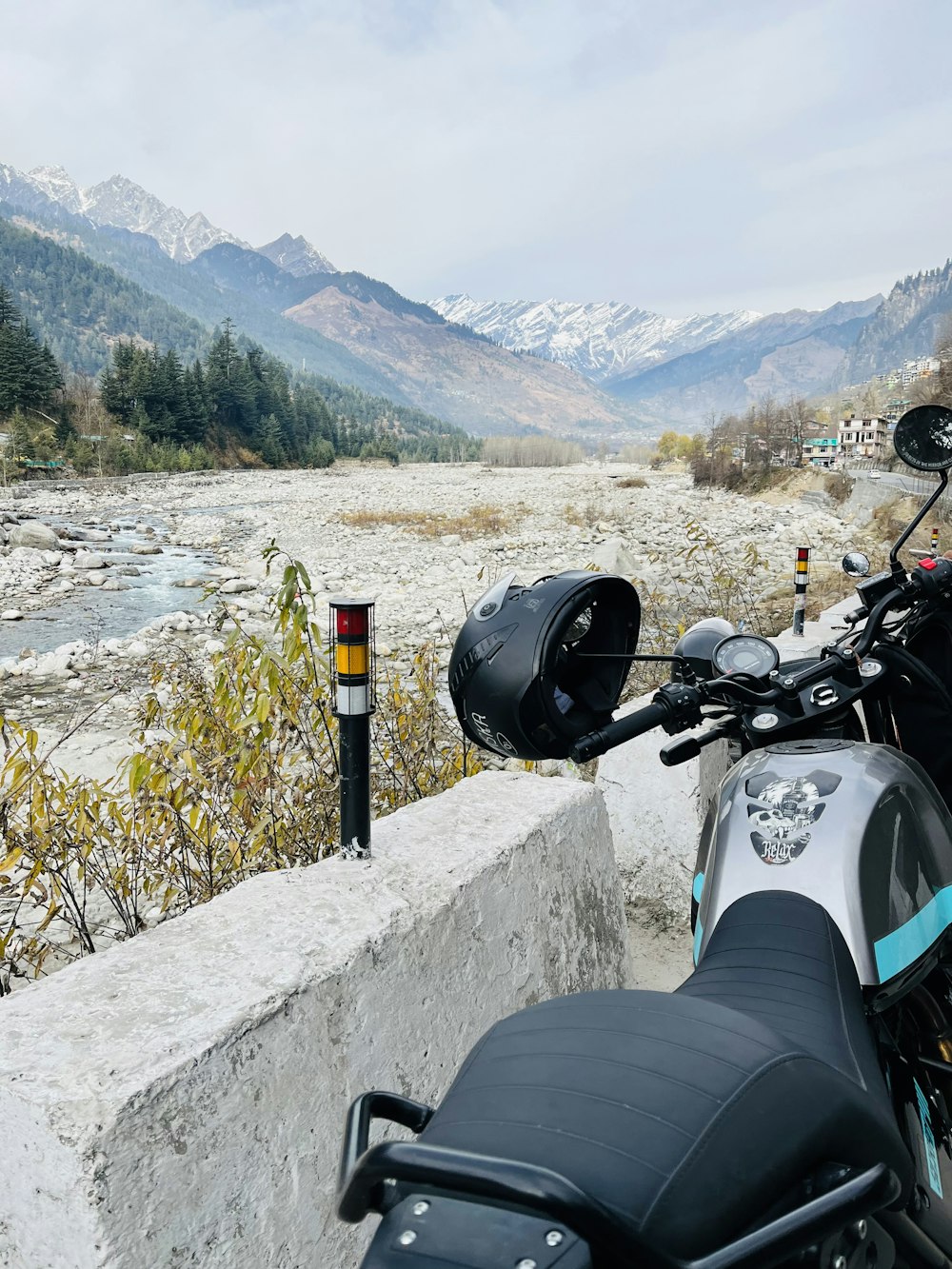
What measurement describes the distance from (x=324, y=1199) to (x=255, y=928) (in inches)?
18.4

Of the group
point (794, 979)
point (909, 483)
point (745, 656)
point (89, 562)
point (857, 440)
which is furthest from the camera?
point (857, 440)

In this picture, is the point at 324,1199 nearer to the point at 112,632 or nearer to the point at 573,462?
the point at 112,632

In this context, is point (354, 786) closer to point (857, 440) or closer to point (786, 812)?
point (786, 812)

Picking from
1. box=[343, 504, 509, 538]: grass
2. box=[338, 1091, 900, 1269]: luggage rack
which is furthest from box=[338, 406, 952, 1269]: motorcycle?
box=[343, 504, 509, 538]: grass

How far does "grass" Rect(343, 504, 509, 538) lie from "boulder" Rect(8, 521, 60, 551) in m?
8.23

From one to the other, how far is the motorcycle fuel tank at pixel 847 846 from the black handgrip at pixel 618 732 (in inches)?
6.4

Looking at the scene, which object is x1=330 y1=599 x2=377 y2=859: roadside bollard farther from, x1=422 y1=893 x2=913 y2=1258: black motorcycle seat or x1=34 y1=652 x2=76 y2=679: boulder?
x1=34 y1=652 x2=76 y2=679: boulder

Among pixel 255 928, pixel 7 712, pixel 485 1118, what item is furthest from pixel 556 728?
pixel 7 712

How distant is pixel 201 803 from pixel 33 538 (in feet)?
53.6

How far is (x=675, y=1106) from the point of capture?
79 cm

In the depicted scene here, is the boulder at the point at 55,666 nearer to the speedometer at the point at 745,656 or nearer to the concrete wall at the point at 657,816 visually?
the concrete wall at the point at 657,816

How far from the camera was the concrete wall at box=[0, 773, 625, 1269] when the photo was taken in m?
1.14

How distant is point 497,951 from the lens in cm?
206

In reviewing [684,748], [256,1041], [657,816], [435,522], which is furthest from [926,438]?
[435,522]
